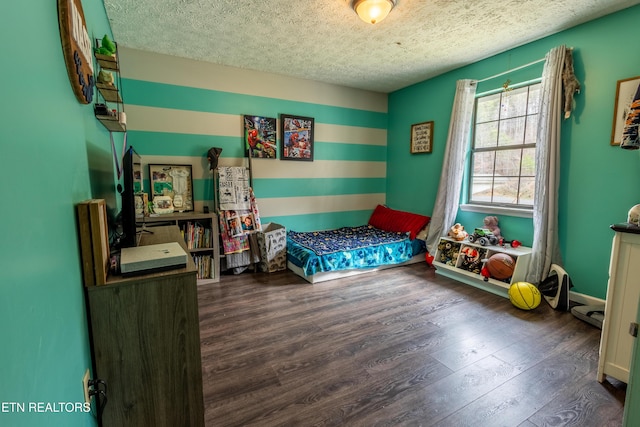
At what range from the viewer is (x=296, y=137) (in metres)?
4.01

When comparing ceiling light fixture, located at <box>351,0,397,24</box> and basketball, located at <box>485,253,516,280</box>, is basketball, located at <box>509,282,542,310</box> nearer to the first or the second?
basketball, located at <box>485,253,516,280</box>

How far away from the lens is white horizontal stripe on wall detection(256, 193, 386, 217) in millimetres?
3957

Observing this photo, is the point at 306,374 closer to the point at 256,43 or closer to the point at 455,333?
the point at 455,333

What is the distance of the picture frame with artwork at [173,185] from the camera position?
324cm

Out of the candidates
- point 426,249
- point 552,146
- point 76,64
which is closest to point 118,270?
point 76,64

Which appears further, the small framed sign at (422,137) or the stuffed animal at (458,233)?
the small framed sign at (422,137)

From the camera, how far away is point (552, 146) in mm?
2650

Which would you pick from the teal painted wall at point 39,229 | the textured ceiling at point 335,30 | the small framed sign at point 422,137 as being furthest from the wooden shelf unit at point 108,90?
the small framed sign at point 422,137

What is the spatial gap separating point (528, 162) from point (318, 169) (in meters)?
2.60

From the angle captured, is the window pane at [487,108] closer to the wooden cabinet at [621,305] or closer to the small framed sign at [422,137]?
the small framed sign at [422,137]

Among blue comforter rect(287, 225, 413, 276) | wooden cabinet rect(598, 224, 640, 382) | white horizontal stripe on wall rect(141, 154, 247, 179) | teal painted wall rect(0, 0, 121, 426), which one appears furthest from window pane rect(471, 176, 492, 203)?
teal painted wall rect(0, 0, 121, 426)

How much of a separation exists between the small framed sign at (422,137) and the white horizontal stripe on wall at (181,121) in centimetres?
255

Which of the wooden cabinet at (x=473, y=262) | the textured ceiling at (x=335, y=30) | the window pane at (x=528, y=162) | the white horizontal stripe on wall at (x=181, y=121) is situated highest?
the textured ceiling at (x=335, y=30)

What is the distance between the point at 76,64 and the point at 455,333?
2.76 metres
